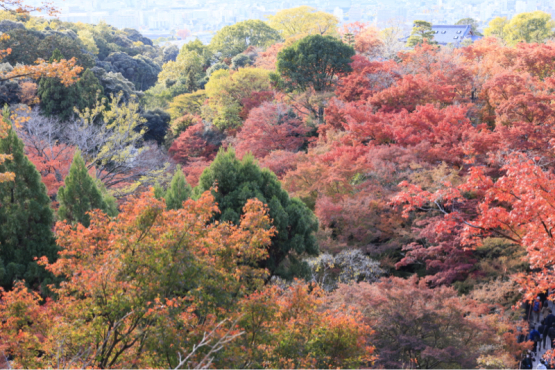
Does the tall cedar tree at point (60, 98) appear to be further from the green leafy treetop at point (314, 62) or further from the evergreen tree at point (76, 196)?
the evergreen tree at point (76, 196)

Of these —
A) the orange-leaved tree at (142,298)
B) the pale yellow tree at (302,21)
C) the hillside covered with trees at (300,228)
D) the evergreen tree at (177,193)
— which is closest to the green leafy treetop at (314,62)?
the hillside covered with trees at (300,228)

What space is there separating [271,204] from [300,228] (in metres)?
0.88

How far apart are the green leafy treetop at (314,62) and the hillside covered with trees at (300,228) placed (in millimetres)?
99

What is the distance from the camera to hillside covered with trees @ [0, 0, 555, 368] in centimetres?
507

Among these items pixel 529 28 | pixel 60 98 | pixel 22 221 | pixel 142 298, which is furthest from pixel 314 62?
pixel 529 28

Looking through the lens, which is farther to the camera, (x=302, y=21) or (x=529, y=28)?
(x=302, y=21)

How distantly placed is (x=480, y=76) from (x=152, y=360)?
59.8 feet

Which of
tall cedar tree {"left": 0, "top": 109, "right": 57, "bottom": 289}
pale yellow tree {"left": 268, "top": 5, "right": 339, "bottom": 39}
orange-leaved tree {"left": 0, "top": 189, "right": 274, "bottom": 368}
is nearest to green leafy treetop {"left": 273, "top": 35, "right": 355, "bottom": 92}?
tall cedar tree {"left": 0, "top": 109, "right": 57, "bottom": 289}

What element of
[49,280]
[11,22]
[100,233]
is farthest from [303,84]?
[11,22]

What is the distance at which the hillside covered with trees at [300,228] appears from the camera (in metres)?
5.07

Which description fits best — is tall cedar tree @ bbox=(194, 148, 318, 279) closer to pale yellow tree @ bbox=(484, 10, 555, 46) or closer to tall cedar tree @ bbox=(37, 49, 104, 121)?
tall cedar tree @ bbox=(37, 49, 104, 121)

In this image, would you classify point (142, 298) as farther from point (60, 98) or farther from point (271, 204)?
point (60, 98)

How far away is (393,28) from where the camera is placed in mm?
35906

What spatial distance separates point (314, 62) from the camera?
74.0 ft
